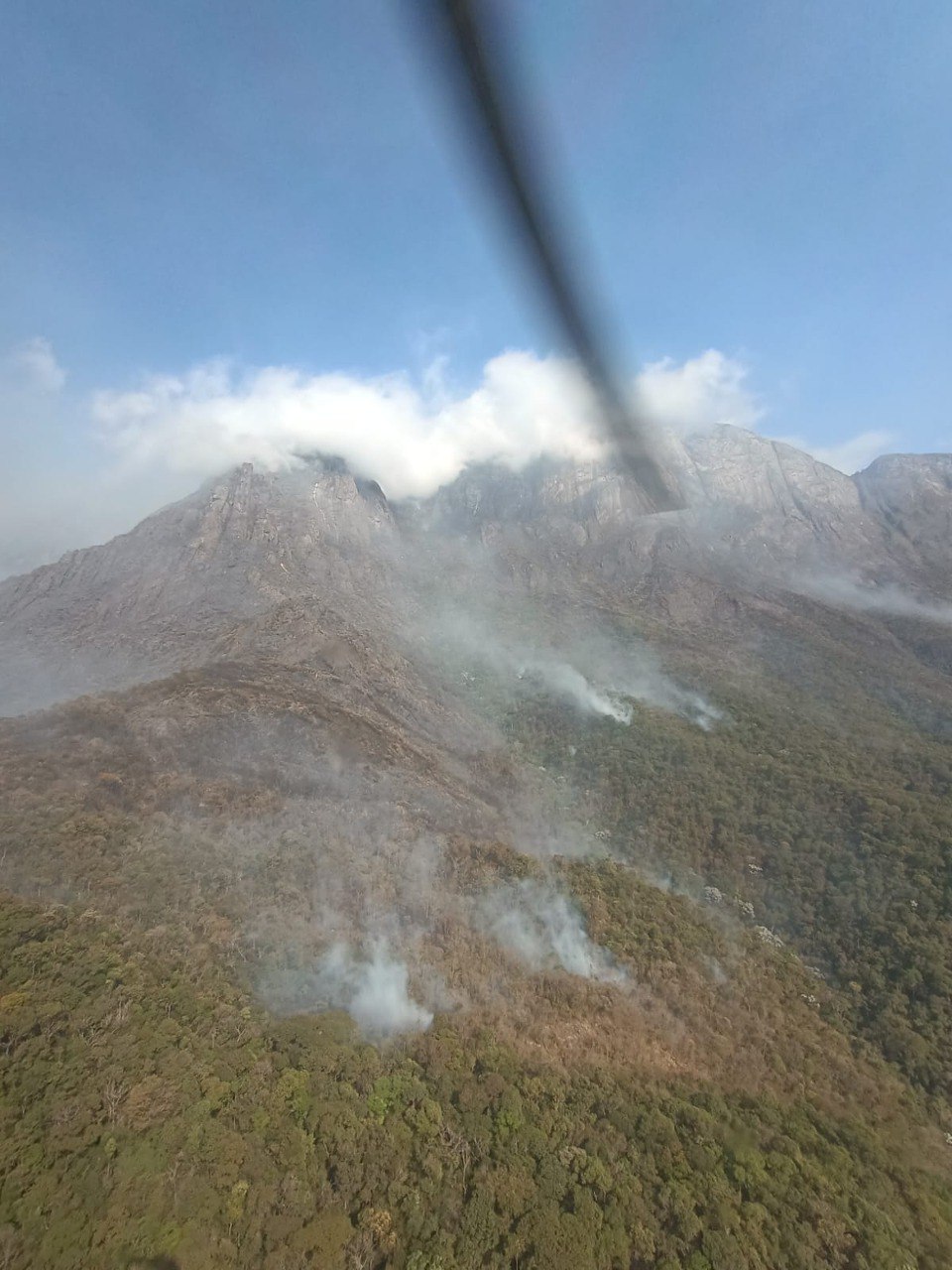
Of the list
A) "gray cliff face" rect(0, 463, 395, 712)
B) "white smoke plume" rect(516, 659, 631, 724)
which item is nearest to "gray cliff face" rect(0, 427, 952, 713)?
"gray cliff face" rect(0, 463, 395, 712)

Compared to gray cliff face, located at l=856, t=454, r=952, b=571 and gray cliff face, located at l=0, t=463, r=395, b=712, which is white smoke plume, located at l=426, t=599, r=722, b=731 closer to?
gray cliff face, located at l=0, t=463, r=395, b=712

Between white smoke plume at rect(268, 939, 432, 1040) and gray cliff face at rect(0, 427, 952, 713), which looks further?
gray cliff face at rect(0, 427, 952, 713)

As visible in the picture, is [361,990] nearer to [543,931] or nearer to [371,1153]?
[371,1153]

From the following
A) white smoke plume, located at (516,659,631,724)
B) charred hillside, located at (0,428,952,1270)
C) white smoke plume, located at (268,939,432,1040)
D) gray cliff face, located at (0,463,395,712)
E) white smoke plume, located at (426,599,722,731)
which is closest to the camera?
charred hillside, located at (0,428,952,1270)

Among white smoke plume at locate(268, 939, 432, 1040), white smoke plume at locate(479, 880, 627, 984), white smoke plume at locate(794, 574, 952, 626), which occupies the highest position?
white smoke plume at locate(794, 574, 952, 626)

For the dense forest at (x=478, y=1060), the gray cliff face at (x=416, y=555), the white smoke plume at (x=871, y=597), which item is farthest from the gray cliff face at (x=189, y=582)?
the white smoke plume at (x=871, y=597)

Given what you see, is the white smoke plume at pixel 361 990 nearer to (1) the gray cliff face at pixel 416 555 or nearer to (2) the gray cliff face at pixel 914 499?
(1) the gray cliff face at pixel 416 555
